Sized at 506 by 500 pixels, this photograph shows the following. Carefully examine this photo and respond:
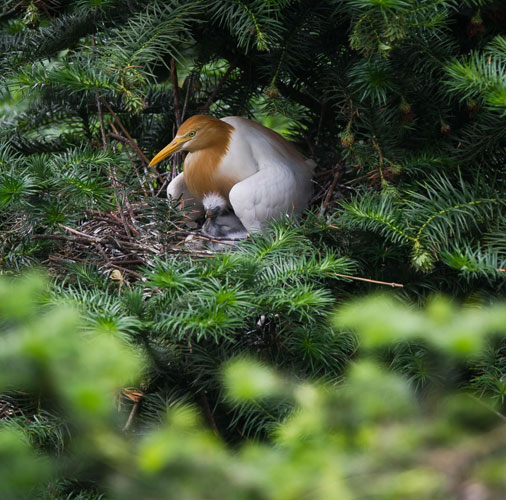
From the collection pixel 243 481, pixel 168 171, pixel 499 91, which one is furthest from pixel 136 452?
pixel 168 171

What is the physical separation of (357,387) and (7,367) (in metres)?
0.29

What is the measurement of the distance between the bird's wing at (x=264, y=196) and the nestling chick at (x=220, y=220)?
89 millimetres

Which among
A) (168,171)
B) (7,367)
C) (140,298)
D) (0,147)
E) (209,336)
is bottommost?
(168,171)

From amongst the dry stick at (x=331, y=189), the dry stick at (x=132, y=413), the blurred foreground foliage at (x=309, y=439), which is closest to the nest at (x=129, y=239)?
the dry stick at (x=331, y=189)

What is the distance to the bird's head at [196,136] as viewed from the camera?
1.71 m

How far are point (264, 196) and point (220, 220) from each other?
0.17m

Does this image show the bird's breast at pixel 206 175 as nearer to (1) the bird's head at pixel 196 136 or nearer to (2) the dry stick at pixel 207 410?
(1) the bird's head at pixel 196 136

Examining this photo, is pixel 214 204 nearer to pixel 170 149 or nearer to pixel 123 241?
pixel 170 149

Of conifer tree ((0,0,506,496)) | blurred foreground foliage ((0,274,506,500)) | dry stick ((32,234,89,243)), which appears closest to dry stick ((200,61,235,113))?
conifer tree ((0,0,506,496))

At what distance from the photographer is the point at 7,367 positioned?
629 mm

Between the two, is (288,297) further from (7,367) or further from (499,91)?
(7,367)

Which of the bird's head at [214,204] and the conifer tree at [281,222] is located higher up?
the conifer tree at [281,222]

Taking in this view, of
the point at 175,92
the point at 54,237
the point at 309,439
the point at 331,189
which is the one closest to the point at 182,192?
the point at 175,92

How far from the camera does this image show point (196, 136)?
1.71 meters
